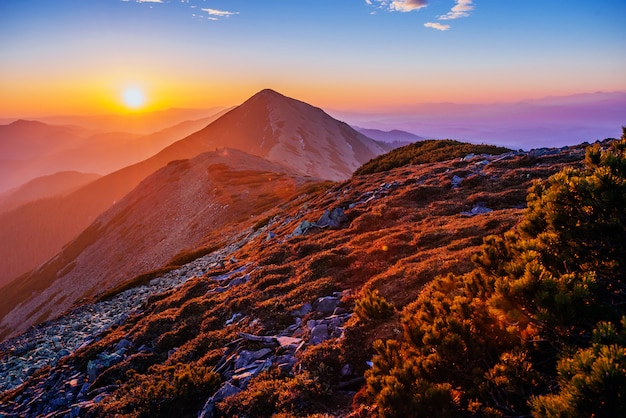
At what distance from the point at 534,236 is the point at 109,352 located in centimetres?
2130

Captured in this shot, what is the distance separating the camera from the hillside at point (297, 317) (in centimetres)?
1117

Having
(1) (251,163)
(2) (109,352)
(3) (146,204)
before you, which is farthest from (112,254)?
(2) (109,352)

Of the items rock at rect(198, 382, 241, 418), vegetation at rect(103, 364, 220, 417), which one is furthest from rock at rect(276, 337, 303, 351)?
vegetation at rect(103, 364, 220, 417)

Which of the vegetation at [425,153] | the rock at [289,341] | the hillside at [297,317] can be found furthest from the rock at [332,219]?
the vegetation at [425,153]

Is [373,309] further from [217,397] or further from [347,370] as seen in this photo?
[217,397]

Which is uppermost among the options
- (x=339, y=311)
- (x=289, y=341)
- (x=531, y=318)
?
(x=531, y=318)

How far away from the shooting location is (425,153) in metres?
43.2

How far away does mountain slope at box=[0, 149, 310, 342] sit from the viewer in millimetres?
68625

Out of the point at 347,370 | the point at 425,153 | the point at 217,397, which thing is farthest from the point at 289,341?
the point at 425,153

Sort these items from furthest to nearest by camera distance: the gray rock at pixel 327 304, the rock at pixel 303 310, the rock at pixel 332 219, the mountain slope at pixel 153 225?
the mountain slope at pixel 153 225
the rock at pixel 332 219
the rock at pixel 303 310
the gray rock at pixel 327 304

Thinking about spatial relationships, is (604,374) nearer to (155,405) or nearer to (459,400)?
(459,400)

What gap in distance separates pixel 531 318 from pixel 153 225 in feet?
290

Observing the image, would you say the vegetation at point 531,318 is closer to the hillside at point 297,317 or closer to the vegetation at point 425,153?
the hillside at point 297,317

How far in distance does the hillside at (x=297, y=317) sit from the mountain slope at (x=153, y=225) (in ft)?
117
